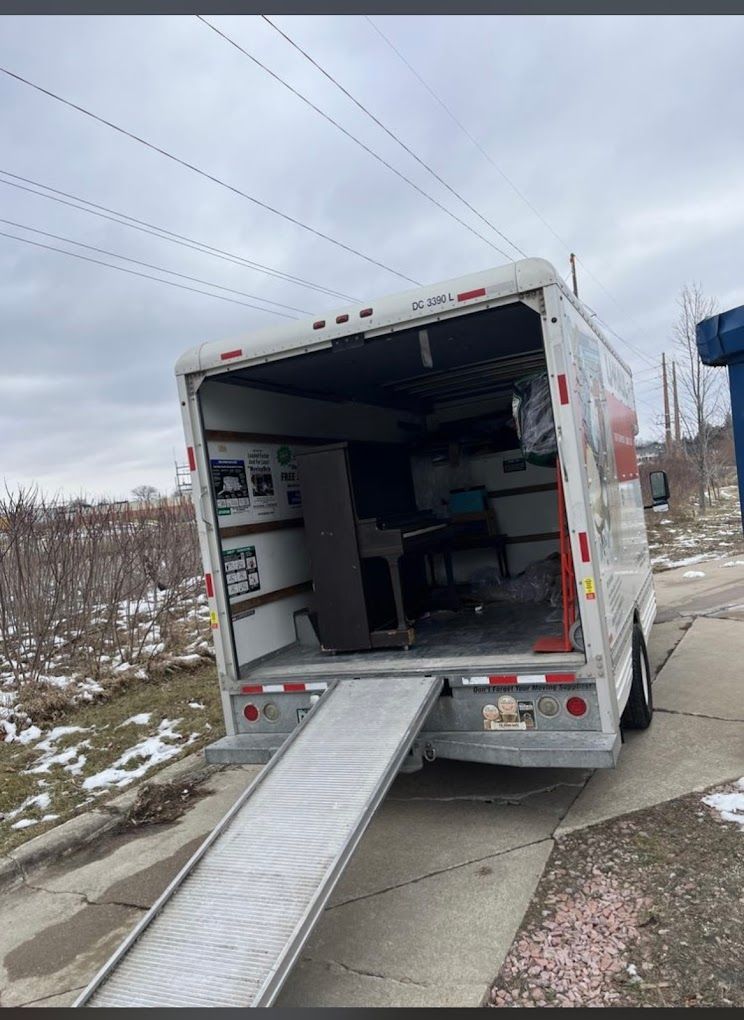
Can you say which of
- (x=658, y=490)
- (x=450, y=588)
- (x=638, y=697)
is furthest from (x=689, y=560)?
(x=638, y=697)

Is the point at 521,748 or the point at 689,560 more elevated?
the point at 521,748

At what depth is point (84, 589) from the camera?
327 inches

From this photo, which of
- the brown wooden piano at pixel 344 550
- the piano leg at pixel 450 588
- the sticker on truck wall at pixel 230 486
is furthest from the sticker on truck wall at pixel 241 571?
the piano leg at pixel 450 588

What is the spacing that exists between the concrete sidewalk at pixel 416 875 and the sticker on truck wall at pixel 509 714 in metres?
0.58

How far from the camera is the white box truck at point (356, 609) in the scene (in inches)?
114

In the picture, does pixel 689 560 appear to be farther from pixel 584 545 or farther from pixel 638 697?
pixel 584 545

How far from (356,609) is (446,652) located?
0.70 meters

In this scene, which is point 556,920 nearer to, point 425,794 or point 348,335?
point 425,794

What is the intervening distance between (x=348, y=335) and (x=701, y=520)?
20625mm

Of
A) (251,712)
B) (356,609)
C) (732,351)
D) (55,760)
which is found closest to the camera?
(732,351)

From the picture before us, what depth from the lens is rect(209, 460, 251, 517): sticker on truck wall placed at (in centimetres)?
451

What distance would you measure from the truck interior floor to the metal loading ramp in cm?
24

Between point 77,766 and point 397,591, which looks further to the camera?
point 77,766

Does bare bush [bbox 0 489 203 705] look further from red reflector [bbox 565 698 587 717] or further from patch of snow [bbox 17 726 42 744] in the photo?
red reflector [bbox 565 698 587 717]
